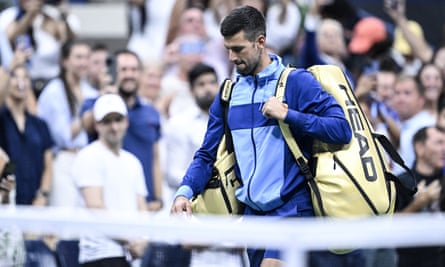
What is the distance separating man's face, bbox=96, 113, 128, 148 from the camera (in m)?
9.28

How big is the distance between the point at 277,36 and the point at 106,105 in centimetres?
449

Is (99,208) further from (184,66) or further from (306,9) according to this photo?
(306,9)

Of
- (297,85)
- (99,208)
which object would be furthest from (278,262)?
(99,208)

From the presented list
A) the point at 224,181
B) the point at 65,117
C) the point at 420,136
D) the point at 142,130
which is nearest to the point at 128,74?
the point at 142,130

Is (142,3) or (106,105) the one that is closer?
(106,105)

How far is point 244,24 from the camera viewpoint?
6.52 meters

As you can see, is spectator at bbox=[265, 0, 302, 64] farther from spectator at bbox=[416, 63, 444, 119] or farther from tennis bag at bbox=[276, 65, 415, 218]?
tennis bag at bbox=[276, 65, 415, 218]

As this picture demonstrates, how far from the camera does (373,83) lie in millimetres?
11539

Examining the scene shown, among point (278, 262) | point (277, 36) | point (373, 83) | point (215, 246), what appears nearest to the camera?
point (215, 246)

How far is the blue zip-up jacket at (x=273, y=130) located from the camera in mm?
6359

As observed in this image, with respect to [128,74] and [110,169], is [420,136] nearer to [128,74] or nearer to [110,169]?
[128,74]

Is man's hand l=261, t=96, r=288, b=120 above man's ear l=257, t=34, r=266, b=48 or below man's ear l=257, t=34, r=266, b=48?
below

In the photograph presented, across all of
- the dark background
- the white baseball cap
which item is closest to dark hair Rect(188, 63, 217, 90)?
the white baseball cap

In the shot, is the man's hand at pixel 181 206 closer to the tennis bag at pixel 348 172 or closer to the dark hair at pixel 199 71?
the tennis bag at pixel 348 172
